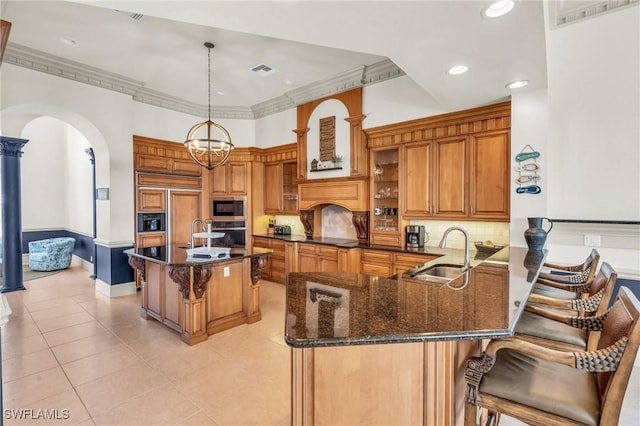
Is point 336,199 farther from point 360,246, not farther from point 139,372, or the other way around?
point 139,372

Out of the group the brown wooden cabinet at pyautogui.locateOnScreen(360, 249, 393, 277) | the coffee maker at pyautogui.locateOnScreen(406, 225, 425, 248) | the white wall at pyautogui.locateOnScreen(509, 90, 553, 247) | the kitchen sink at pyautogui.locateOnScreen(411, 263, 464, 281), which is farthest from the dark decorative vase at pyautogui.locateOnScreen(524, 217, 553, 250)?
the brown wooden cabinet at pyautogui.locateOnScreen(360, 249, 393, 277)

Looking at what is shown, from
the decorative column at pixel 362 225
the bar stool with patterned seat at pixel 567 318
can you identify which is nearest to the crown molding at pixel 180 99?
the decorative column at pixel 362 225

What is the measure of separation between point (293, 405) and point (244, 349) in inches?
79.0

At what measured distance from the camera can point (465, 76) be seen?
2.91 m

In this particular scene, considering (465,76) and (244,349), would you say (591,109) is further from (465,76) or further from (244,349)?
(244,349)

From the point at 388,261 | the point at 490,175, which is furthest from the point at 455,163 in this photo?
the point at 388,261

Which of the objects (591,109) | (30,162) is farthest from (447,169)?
(30,162)

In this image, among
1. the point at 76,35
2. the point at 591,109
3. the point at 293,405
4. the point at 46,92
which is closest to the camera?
the point at 293,405

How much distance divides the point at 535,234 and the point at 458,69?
1.86 m

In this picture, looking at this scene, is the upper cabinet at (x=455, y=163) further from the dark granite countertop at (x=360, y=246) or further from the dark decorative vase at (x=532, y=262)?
the dark decorative vase at (x=532, y=262)

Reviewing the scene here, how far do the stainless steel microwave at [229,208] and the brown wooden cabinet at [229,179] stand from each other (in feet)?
0.54

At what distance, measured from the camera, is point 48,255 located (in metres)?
6.67

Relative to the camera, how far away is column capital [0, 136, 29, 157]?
16.4ft

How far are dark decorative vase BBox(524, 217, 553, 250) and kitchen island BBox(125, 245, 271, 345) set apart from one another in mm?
3011
